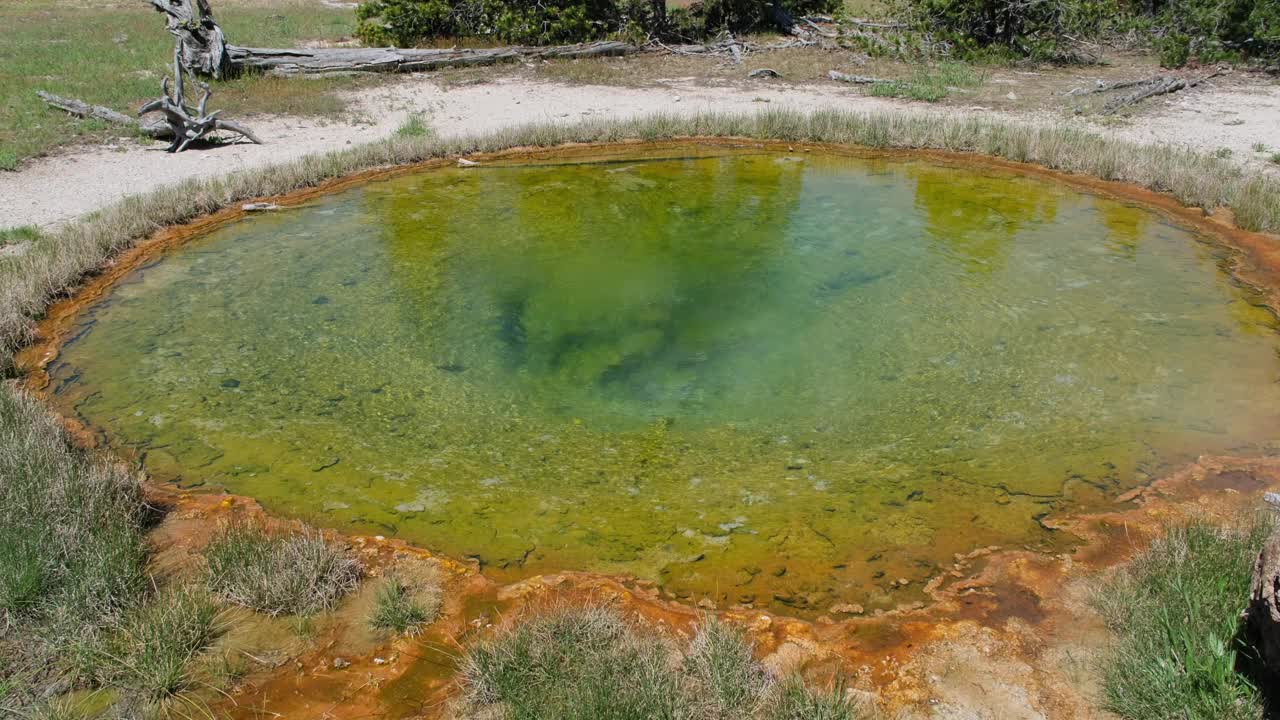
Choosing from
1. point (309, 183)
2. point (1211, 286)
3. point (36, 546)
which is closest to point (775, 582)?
point (36, 546)

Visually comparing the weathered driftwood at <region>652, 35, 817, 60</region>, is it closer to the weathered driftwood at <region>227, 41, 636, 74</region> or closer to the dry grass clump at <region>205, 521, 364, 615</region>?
the weathered driftwood at <region>227, 41, 636, 74</region>

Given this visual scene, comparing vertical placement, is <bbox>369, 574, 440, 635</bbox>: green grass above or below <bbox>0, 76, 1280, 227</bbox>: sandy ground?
below

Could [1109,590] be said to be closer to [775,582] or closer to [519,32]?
[775,582]

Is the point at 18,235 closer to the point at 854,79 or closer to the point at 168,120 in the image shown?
the point at 168,120

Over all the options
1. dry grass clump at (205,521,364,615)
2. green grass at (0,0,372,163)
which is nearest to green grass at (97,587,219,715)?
dry grass clump at (205,521,364,615)

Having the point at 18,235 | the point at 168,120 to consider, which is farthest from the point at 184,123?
the point at 18,235

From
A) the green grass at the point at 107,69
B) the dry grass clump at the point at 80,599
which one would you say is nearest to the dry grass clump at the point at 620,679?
the dry grass clump at the point at 80,599
